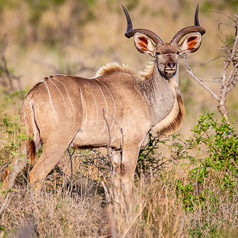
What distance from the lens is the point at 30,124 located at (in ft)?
12.7

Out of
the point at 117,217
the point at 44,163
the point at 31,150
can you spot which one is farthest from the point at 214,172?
the point at 31,150

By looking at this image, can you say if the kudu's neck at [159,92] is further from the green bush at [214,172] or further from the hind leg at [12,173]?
the hind leg at [12,173]

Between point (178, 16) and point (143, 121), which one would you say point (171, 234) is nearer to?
point (143, 121)

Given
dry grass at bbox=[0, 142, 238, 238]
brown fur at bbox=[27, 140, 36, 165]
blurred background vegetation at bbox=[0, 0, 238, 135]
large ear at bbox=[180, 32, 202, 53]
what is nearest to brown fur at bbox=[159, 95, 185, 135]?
large ear at bbox=[180, 32, 202, 53]

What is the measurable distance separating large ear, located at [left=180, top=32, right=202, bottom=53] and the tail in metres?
1.71

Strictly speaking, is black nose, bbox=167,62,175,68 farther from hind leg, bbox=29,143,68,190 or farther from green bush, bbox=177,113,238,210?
hind leg, bbox=29,143,68,190

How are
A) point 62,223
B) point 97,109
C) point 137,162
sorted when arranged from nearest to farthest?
point 62,223 → point 97,109 → point 137,162

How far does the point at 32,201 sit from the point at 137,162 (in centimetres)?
152

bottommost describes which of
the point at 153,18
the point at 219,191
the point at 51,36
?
the point at 219,191

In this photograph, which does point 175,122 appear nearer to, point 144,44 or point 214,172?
point 214,172

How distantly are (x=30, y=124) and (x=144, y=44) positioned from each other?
5.05 ft

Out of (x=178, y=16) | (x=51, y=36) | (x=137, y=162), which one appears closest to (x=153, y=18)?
(x=178, y=16)

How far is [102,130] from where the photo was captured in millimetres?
4207

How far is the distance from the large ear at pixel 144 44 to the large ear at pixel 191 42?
289 mm
